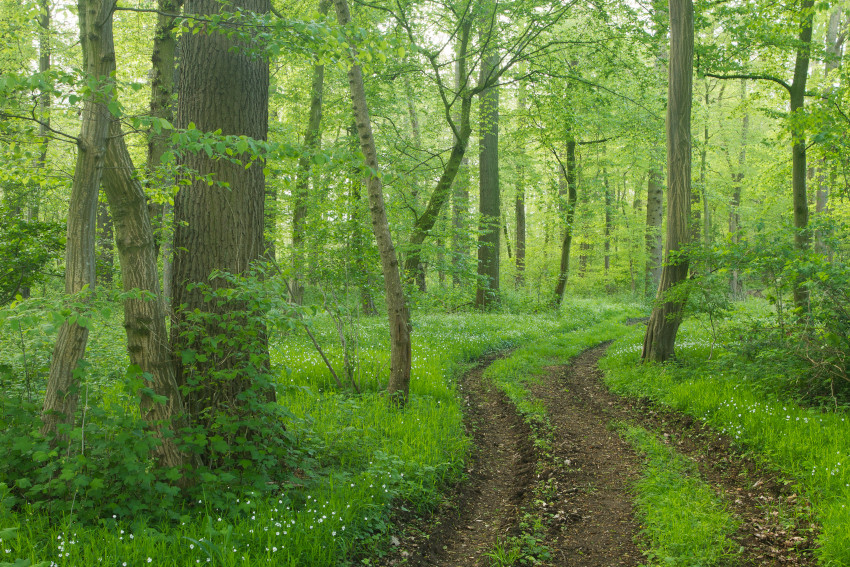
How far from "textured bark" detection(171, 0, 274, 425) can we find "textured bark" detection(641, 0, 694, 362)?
7911mm

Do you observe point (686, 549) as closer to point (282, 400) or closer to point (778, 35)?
point (282, 400)

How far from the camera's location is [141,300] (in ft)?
13.7

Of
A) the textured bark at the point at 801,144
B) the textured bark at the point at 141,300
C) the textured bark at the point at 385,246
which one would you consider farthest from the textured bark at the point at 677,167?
the textured bark at the point at 141,300

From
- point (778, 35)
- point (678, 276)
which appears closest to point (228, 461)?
point (678, 276)

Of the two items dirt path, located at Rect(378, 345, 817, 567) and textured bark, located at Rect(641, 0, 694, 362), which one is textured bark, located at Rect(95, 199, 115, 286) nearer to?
dirt path, located at Rect(378, 345, 817, 567)

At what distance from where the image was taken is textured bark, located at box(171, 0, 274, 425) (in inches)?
183

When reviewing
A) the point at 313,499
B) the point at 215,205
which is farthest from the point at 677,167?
the point at 313,499

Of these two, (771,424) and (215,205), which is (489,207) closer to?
(771,424)

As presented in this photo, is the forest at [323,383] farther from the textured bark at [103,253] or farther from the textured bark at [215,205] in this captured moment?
the textured bark at [103,253]

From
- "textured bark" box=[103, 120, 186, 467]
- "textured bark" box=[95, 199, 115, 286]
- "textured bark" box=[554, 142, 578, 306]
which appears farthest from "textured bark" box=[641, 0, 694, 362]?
"textured bark" box=[95, 199, 115, 286]

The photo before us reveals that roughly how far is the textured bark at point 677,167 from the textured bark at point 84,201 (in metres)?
9.20

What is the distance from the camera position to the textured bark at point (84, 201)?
3957 mm

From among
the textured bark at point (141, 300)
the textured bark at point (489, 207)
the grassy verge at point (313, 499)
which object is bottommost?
the grassy verge at point (313, 499)

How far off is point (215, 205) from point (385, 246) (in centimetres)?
299
